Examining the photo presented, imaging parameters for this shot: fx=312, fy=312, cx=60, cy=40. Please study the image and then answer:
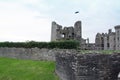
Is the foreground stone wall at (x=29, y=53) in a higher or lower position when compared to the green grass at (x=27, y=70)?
higher

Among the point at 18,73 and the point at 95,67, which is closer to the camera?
the point at 95,67

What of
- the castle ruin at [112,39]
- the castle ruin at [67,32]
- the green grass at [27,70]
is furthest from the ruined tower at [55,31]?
the castle ruin at [112,39]

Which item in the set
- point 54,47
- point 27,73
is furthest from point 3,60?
point 27,73

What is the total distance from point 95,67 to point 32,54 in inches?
734

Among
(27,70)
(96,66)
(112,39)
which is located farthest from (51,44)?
(112,39)

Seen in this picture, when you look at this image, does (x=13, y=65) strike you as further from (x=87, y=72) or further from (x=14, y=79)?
(x=87, y=72)

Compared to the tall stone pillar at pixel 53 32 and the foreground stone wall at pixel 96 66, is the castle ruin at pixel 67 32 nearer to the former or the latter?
the tall stone pillar at pixel 53 32

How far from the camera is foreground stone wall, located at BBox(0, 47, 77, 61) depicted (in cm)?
3478

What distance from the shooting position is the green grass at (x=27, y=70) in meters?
28.2

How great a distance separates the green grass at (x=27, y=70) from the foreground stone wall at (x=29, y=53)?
102cm

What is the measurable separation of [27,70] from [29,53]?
6170 millimetres

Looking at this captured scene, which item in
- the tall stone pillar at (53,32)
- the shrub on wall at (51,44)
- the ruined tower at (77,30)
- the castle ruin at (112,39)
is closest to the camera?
the shrub on wall at (51,44)

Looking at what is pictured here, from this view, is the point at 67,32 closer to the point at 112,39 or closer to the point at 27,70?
the point at 27,70

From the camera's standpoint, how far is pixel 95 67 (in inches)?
749
